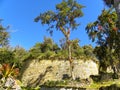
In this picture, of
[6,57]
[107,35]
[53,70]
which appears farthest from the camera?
[6,57]

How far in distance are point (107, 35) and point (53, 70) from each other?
28.5 feet

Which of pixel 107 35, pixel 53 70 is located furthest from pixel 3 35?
pixel 107 35

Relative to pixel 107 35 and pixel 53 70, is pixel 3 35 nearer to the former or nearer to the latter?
pixel 53 70

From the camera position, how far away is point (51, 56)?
35.0m

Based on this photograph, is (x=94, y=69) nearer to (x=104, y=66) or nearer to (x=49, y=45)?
(x=104, y=66)

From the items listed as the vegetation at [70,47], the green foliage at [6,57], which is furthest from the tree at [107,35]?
the green foliage at [6,57]

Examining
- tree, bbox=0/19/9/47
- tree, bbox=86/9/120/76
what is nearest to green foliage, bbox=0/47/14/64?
tree, bbox=0/19/9/47

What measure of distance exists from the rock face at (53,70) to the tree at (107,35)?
3813 millimetres

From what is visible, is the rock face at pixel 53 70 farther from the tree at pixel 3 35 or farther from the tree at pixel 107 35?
the tree at pixel 3 35

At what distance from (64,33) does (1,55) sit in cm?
889

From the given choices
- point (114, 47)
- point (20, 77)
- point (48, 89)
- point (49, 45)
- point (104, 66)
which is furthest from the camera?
point (49, 45)

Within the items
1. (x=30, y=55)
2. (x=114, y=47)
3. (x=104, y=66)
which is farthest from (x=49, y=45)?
(x=114, y=47)

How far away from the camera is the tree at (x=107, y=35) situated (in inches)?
1133

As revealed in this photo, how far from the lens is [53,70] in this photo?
Answer: 34.3 meters
